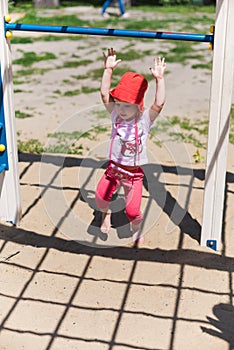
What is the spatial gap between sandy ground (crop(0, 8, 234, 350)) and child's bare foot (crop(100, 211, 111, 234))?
0.05 meters

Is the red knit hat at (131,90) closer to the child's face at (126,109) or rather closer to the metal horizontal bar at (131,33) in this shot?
the child's face at (126,109)

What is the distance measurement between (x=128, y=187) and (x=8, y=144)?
820 millimetres

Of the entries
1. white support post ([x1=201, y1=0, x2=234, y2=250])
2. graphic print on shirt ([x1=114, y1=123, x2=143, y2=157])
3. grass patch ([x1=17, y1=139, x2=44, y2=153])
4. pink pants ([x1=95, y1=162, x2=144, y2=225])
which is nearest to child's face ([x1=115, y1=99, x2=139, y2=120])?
graphic print on shirt ([x1=114, y1=123, x2=143, y2=157])

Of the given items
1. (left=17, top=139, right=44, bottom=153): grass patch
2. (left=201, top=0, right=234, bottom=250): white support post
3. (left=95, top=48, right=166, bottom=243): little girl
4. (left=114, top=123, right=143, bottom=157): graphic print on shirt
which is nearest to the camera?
(left=201, top=0, right=234, bottom=250): white support post

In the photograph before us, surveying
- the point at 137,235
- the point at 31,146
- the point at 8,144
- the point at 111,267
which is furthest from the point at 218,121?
the point at 31,146

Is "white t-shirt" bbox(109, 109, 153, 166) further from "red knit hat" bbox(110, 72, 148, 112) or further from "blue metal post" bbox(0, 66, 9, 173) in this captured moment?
"blue metal post" bbox(0, 66, 9, 173)

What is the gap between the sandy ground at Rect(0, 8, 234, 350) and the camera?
132 inches

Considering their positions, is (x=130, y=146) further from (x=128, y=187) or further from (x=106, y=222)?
(x=106, y=222)

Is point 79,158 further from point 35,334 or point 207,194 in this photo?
point 35,334

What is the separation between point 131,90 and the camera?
390 cm

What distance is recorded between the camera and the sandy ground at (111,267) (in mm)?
3348

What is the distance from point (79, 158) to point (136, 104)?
167 cm

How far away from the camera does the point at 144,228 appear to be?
A: 440 centimetres

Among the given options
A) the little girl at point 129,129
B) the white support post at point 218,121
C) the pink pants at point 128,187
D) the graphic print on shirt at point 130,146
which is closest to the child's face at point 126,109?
the little girl at point 129,129
